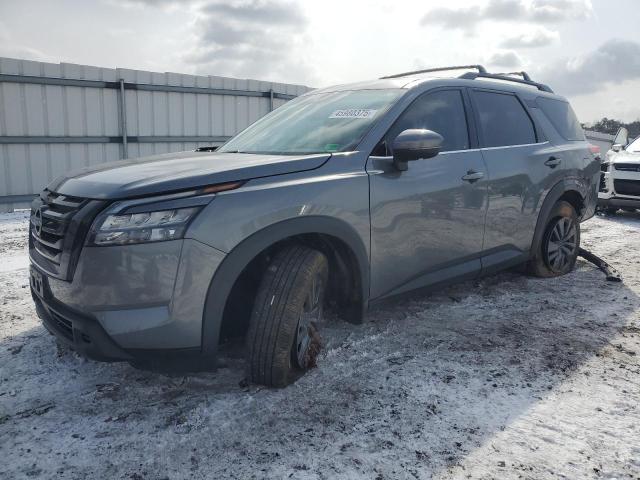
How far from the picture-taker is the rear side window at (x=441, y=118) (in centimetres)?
323

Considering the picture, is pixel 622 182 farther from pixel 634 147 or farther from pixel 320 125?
pixel 320 125

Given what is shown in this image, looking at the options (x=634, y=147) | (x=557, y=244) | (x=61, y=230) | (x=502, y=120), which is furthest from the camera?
(x=634, y=147)

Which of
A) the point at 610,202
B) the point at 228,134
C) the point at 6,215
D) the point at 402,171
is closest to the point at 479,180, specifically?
the point at 402,171

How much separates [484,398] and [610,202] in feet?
24.0

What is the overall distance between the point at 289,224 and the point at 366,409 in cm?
96

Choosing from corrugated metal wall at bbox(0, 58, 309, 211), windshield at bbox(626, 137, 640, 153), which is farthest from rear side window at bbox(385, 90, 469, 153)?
corrugated metal wall at bbox(0, 58, 309, 211)

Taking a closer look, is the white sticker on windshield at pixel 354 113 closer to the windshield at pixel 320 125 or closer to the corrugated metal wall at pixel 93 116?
the windshield at pixel 320 125

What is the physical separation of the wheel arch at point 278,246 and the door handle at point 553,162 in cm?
222

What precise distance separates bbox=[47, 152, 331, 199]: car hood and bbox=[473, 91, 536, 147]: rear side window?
5.27 feet

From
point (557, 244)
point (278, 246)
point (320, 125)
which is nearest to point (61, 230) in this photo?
point (278, 246)

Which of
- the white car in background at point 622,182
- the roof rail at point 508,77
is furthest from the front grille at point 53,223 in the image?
the white car in background at point 622,182

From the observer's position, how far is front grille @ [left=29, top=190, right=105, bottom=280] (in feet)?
7.56

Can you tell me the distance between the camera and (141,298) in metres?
2.24

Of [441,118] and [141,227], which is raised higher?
[441,118]
